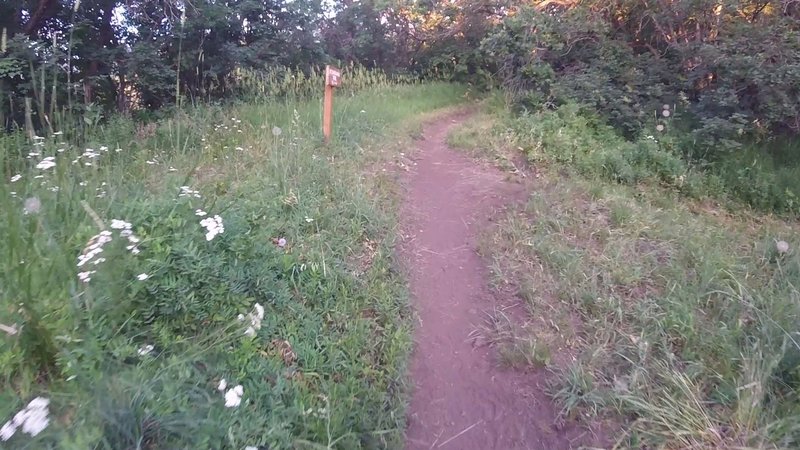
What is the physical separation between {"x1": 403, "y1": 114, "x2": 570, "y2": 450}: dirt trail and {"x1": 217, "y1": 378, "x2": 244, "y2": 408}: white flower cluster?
→ 1.12 metres

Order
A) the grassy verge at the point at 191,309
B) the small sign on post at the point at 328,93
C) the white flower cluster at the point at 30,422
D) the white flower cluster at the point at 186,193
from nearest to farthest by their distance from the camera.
A: the white flower cluster at the point at 30,422
the grassy verge at the point at 191,309
the white flower cluster at the point at 186,193
the small sign on post at the point at 328,93

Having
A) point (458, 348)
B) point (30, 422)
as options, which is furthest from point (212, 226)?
point (458, 348)

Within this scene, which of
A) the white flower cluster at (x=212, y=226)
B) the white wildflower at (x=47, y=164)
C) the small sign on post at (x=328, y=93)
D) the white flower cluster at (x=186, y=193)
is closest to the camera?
the white flower cluster at (x=212, y=226)

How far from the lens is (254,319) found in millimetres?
3279

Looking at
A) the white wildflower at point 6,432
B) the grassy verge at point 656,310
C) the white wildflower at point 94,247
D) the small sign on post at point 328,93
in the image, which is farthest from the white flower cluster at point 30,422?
the small sign on post at point 328,93

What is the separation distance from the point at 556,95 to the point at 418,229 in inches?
204

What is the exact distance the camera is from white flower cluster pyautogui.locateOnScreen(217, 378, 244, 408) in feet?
8.55

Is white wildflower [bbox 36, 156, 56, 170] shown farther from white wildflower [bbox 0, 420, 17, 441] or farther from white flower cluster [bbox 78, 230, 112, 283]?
white wildflower [bbox 0, 420, 17, 441]

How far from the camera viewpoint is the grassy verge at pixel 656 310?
10.7 feet

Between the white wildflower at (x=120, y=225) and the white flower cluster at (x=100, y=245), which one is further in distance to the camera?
the white wildflower at (x=120, y=225)

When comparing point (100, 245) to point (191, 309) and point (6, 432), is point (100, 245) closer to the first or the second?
point (191, 309)

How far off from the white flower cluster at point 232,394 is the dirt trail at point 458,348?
112 cm

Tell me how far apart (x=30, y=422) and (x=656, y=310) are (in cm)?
377

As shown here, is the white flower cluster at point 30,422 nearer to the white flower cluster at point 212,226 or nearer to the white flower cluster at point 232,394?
the white flower cluster at point 232,394
